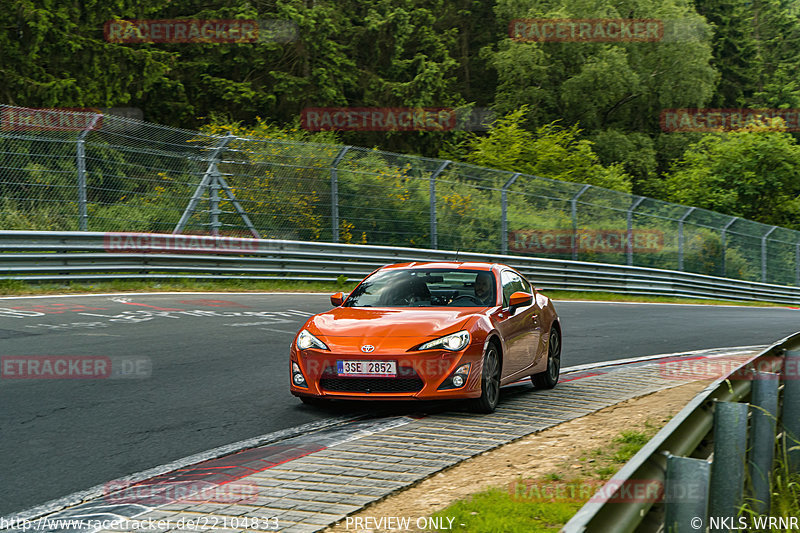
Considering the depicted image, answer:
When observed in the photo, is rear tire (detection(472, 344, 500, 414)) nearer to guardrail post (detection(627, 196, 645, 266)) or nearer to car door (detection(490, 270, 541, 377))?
car door (detection(490, 270, 541, 377))

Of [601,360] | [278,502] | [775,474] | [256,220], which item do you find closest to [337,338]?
[278,502]

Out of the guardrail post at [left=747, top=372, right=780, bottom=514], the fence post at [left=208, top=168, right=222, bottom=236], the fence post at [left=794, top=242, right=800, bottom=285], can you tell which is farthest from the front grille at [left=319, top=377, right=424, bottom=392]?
the fence post at [left=794, top=242, right=800, bottom=285]

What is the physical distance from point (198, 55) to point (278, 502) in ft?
125

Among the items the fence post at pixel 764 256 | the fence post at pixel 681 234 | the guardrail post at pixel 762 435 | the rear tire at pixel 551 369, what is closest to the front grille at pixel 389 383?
the rear tire at pixel 551 369

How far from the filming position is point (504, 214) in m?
25.2

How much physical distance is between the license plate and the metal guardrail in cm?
318

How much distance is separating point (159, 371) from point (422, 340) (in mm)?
3112

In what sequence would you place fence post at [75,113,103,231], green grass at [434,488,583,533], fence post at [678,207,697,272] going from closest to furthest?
green grass at [434,488,583,533]
fence post at [75,113,103,231]
fence post at [678,207,697,272]

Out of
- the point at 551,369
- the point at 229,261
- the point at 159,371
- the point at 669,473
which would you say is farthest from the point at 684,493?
the point at 229,261

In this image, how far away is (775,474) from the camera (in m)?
6.09

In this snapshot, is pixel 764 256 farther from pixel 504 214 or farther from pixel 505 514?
pixel 505 514

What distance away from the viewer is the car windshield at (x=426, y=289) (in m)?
9.30

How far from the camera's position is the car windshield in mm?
9305

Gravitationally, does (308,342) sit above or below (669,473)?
below
